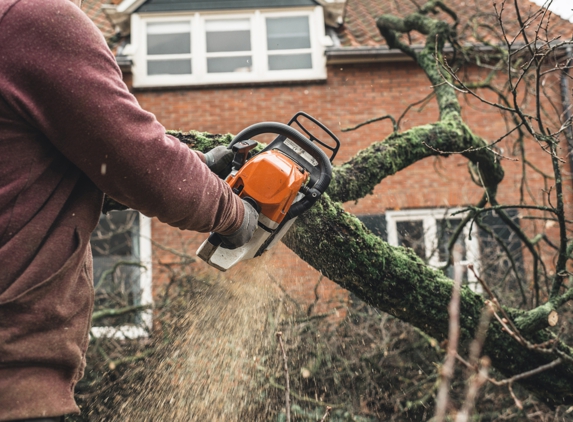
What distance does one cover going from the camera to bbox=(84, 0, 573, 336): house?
8.62 m

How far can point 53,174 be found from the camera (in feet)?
5.35

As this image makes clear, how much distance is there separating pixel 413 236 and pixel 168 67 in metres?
4.32

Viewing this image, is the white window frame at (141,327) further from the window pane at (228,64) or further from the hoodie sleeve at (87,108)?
the hoodie sleeve at (87,108)

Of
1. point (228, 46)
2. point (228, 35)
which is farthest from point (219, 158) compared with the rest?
point (228, 35)

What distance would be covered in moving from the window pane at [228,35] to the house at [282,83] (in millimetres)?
15

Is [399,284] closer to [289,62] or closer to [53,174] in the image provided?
[53,174]

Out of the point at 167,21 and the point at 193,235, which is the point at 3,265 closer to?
the point at 193,235

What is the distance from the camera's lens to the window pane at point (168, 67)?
915 centimetres

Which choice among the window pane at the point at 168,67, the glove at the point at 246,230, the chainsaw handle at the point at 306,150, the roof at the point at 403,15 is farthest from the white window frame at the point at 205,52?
the glove at the point at 246,230

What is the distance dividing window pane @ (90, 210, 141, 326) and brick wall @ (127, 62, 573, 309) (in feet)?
1.59

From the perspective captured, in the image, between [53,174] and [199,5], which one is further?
[199,5]


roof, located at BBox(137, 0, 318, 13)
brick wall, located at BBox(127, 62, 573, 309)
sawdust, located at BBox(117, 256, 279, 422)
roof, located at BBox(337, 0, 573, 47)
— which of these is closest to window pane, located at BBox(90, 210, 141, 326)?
brick wall, located at BBox(127, 62, 573, 309)

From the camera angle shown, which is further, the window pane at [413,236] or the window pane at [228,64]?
the window pane at [228,64]

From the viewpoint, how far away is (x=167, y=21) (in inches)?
369
